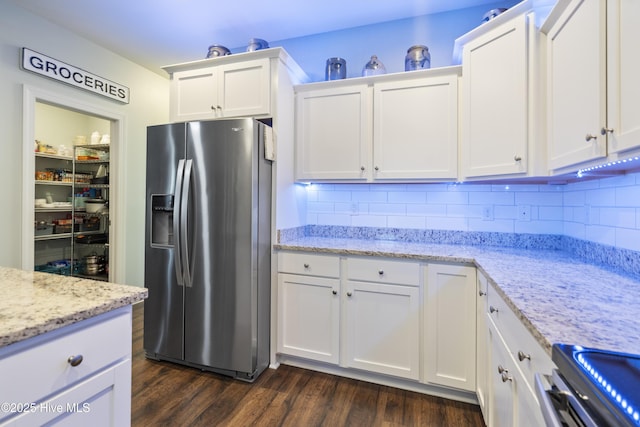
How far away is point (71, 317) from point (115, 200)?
2.90m

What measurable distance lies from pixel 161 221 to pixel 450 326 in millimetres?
2110

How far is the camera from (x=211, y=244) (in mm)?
2012

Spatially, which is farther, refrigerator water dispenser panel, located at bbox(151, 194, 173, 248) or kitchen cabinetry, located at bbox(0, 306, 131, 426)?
refrigerator water dispenser panel, located at bbox(151, 194, 173, 248)

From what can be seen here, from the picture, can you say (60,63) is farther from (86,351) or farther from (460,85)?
(460,85)

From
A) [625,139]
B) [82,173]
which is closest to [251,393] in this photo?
[625,139]

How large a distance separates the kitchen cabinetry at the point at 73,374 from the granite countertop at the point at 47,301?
4cm

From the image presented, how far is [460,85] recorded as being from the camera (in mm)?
2029

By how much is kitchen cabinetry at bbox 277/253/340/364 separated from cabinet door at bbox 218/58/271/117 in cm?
114

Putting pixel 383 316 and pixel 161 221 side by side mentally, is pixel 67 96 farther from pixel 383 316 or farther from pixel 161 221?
pixel 383 316

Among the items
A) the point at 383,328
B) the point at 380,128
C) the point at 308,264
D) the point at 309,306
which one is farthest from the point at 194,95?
the point at 383,328

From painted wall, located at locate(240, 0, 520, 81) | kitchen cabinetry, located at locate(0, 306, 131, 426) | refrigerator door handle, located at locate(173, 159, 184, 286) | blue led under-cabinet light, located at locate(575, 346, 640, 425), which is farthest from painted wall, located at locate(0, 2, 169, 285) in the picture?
blue led under-cabinet light, located at locate(575, 346, 640, 425)

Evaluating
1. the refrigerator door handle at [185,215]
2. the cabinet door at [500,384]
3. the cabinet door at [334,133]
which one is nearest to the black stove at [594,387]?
the cabinet door at [500,384]

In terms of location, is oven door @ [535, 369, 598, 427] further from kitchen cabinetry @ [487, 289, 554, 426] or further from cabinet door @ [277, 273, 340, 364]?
cabinet door @ [277, 273, 340, 364]

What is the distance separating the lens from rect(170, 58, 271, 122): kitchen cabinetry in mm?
2195
